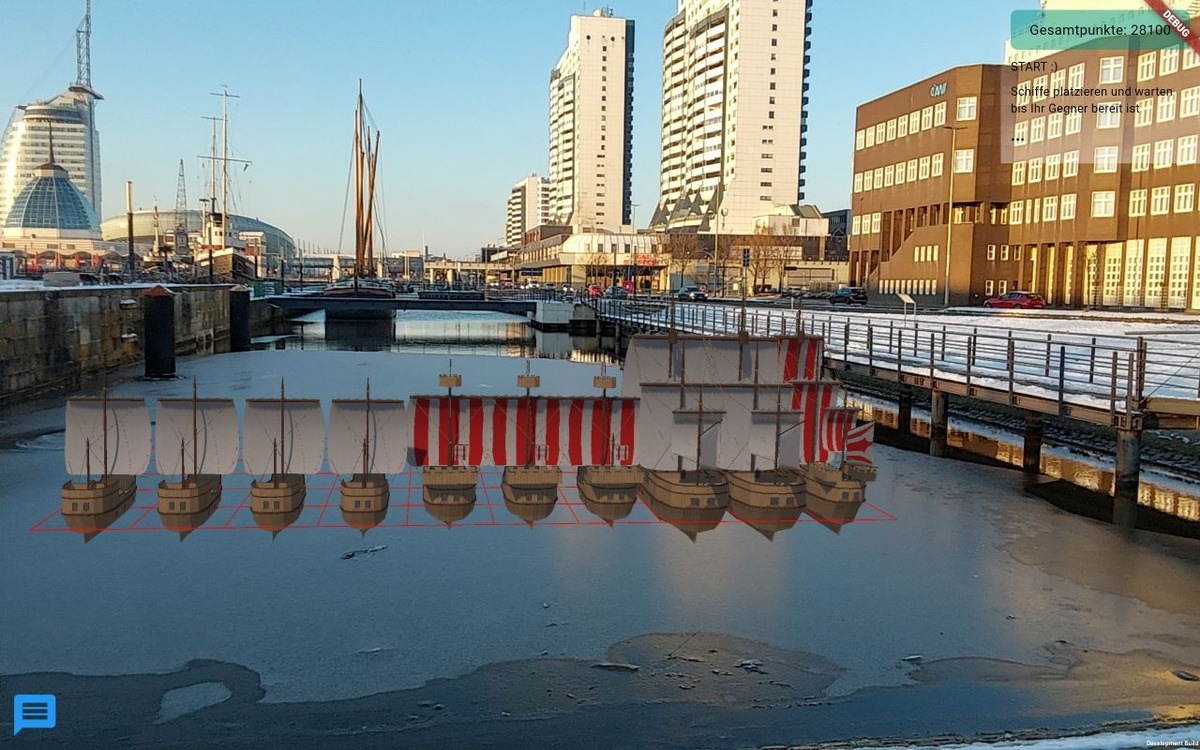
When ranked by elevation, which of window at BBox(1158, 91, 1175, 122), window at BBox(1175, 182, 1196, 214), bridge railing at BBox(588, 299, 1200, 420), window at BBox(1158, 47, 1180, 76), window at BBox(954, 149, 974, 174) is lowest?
bridge railing at BBox(588, 299, 1200, 420)

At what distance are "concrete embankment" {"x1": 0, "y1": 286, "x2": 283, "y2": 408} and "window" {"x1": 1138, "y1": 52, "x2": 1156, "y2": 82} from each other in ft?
198

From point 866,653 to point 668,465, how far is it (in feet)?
19.2

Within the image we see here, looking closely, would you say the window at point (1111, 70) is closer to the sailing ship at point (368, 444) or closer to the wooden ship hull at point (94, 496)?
the sailing ship at point (368, 444)

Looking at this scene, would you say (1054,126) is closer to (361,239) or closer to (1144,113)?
(1144,113)

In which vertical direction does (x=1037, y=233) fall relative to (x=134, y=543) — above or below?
above

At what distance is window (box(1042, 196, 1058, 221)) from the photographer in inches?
2854

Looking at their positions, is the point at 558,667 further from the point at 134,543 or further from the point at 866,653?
the point at 134,543

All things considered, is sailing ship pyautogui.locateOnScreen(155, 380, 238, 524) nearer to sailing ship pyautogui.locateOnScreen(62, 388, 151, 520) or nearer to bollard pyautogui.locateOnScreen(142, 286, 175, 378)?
sailing ship pyautogui.locateOnScreen(62, 388, 151, 520)

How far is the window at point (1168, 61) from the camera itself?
60.4 metres

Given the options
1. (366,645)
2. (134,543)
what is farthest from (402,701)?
(134,543)

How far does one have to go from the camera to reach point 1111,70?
216ft

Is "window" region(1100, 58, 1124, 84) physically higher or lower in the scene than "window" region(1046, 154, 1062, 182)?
higher

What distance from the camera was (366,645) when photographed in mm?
10219
